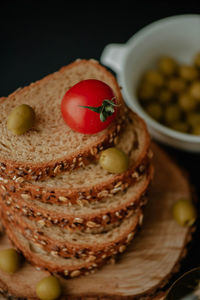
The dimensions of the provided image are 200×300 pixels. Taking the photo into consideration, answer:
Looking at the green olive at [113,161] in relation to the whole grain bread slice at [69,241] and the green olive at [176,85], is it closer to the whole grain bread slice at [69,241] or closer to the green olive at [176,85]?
the whole grain bread slice at [69,241]

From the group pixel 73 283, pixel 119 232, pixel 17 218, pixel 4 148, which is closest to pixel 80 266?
pixel 73 283

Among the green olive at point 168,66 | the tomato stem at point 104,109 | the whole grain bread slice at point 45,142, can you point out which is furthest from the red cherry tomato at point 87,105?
the green olive at point 168,66

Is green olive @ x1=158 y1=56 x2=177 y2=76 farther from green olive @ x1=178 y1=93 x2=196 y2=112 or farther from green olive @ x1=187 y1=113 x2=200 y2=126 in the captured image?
green olive @ x1=187 y1=113 x2=200 y2=126

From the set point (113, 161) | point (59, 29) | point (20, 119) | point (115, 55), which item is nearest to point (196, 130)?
point (115, 55)

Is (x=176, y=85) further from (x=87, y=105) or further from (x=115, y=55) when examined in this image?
(x=87, y=105)

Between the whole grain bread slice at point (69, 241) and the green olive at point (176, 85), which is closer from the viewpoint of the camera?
the whole grain bread slice at point (69, 241)

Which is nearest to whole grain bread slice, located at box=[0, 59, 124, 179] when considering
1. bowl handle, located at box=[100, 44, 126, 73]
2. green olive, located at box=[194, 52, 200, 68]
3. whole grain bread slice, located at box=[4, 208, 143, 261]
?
whole grain bread slice, located at box=[4, 208, 143, 261]
